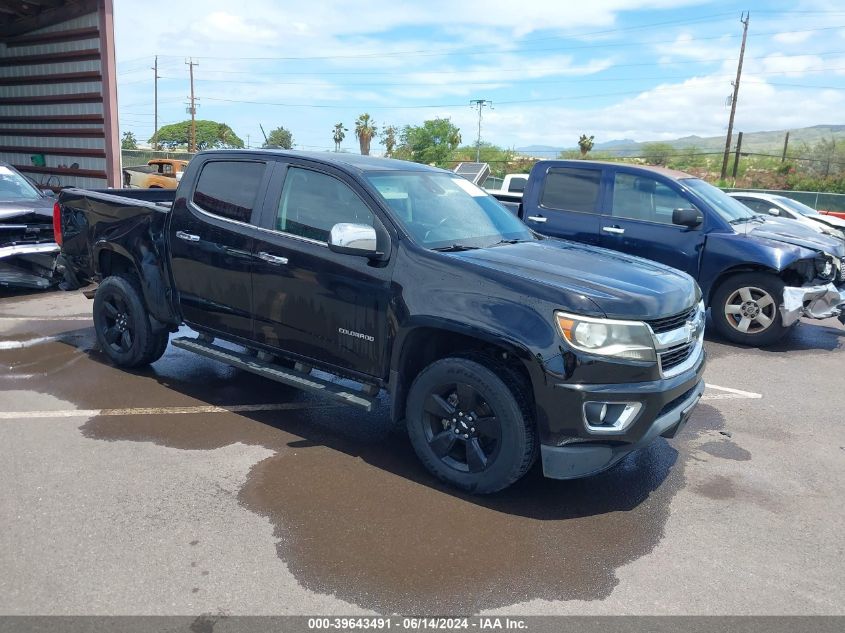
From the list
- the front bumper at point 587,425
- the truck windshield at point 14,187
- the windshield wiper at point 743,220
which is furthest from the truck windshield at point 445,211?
the truck windshield at point 14,187

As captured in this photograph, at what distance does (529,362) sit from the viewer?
12.2 ft

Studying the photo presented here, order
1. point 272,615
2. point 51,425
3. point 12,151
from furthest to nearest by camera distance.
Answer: point 12,151 → point 51,425 → point 272,615

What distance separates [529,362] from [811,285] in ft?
18.0

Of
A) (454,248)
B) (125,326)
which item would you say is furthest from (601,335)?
(125,326)

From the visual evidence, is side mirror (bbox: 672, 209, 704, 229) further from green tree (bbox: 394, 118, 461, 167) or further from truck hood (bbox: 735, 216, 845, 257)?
green tree (bbox: 394, 118, 461, 167)

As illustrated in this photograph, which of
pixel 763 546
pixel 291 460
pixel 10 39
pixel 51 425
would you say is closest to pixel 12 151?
pixel 10 39

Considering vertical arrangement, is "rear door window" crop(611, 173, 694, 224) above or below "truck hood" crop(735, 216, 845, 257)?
above

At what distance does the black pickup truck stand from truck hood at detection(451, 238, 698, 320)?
0.02m

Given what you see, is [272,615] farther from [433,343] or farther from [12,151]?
[12,151]

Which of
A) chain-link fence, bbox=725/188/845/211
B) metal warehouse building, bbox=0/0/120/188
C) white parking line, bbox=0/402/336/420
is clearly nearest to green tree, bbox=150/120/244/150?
chain-link fence, bbox=725/188/845/211

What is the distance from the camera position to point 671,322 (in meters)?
3.96

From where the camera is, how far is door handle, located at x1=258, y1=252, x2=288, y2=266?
4.72 m

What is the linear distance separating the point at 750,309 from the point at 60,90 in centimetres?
1422

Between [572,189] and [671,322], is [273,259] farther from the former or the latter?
[572,189]
